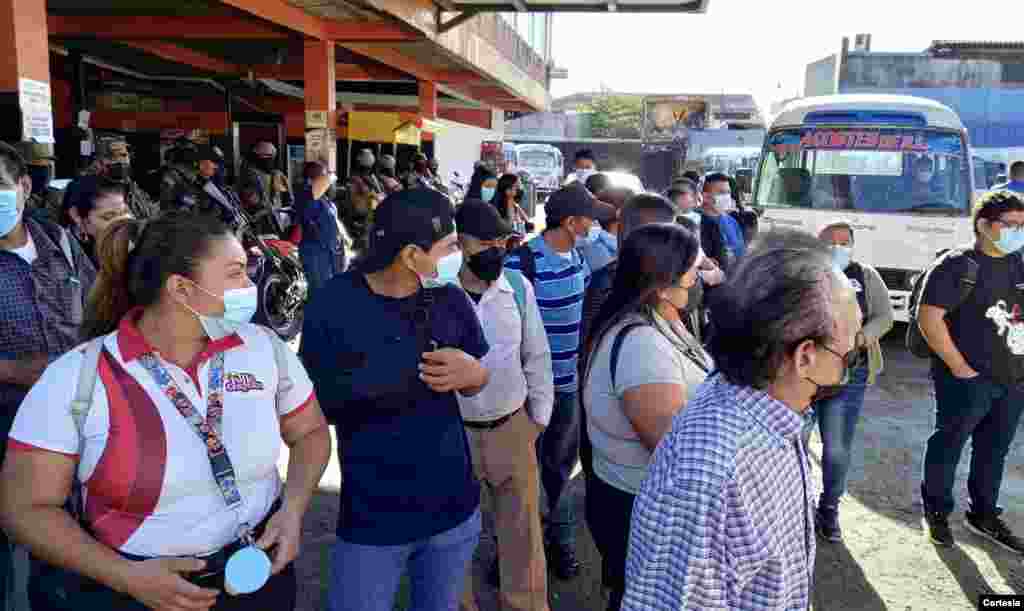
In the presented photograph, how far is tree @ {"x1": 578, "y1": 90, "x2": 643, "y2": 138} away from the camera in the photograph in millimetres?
66000

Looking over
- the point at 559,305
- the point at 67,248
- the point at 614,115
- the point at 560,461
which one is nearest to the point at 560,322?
the point at 559,305

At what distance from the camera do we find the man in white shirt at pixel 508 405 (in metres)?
2.89

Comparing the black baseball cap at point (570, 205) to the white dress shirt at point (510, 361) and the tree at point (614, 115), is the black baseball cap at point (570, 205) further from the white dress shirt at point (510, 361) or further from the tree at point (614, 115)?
the tree at point (614, 115)

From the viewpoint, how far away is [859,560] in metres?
3.87

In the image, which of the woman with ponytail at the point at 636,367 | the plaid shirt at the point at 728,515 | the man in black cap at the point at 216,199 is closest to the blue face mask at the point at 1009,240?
the woman with ponytail at the point at 636,367

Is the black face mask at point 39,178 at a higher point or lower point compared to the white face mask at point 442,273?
higher

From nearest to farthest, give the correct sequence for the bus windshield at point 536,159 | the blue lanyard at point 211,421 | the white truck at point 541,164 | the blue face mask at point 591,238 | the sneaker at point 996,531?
the blue lanyard at point 211,421 → the sneaker at point 996,531 → the blue face mask at point 591,238 → the white truck at point 541,164 → the bus windshield at point 536,159

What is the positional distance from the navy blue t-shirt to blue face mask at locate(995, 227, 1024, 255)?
304 cm

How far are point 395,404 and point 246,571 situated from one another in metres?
0.59

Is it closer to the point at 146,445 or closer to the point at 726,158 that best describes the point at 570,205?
the point at 146,445

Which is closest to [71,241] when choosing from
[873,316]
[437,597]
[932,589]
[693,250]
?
[437,597]

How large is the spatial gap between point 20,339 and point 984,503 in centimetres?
444

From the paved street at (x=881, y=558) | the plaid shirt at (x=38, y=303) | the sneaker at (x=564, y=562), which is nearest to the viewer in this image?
the plaid shirt at (x=38, y=303)

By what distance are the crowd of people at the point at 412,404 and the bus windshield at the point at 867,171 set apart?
472cm
